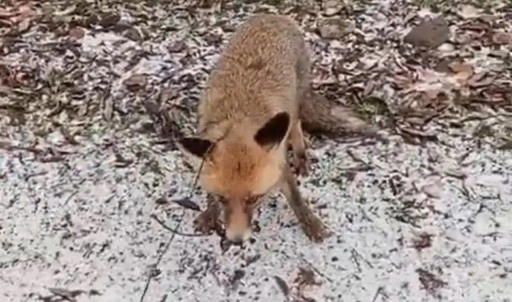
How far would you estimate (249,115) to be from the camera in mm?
4742

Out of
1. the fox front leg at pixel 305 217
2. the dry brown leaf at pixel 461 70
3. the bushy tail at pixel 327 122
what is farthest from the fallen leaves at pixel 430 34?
the fox front leg at pixel 305 217

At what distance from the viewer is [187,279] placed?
4.82 meters

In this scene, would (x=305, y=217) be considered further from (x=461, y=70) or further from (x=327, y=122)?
(x=461, y=70)

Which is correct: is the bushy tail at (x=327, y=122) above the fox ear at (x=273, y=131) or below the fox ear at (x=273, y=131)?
below

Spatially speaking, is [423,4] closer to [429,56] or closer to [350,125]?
[429,56]

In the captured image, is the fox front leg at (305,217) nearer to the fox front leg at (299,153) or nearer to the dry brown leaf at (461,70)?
the fox front leg at (299,153)

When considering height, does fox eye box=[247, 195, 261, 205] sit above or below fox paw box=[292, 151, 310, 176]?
above

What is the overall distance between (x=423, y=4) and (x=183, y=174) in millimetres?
2425

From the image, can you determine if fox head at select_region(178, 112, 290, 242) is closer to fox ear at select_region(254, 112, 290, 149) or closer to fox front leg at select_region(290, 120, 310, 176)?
fox ear at select_region(254, 112, 290, 149)

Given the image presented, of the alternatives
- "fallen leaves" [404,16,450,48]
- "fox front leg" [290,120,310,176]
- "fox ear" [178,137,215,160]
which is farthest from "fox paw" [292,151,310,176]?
"fallen leaves" [404,16,450,48]

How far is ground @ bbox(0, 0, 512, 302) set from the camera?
189 inches

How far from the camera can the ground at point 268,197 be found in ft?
15.8

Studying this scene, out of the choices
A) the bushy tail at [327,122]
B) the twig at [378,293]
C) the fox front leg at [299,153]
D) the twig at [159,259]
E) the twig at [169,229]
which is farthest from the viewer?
the bushy tail at [327,122]

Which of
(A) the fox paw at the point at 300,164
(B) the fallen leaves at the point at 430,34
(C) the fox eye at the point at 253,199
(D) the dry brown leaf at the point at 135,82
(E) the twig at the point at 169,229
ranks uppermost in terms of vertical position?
(C) the fox eye at the point at 253,199
